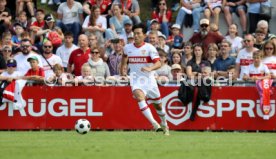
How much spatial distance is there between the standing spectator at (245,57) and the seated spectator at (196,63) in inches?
30.3

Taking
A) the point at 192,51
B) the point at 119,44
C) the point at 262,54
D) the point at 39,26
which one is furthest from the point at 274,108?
the point at 39,26

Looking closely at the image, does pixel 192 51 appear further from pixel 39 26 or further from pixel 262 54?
pixel 39 26

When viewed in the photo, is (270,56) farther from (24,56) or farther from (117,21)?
(24,56)

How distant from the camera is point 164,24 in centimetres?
2558

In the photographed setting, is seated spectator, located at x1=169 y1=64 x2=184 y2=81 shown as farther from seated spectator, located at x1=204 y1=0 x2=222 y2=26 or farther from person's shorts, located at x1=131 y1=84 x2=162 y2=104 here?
seated spectator, located at x1=204 y1=0 x2=222 y2=26

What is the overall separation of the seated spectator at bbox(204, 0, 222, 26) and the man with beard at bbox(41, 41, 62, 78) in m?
4.53

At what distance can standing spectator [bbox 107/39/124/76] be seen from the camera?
75.9 ft

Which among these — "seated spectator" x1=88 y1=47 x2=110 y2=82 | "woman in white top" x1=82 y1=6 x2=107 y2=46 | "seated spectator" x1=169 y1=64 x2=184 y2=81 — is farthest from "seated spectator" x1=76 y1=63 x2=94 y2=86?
"woman in white top" x1=82 y1=6 x2=107 y2=46

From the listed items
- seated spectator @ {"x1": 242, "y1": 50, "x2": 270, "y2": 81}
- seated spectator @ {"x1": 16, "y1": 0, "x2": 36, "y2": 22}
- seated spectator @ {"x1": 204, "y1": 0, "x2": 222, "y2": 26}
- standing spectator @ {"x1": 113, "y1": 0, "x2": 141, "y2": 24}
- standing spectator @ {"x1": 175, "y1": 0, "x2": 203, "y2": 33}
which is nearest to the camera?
seated spectator @ {"x1": 242, "y1": 50, "x2": 270, "y2": 81}

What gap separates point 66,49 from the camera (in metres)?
23.9

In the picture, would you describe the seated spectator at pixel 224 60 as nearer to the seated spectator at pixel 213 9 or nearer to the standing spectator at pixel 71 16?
the seated spectator at pixel 213 9

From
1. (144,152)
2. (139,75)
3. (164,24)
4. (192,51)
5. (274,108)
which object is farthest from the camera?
(164,24)

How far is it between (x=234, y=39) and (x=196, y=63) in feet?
6.57

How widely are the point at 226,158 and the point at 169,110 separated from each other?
8458mm
